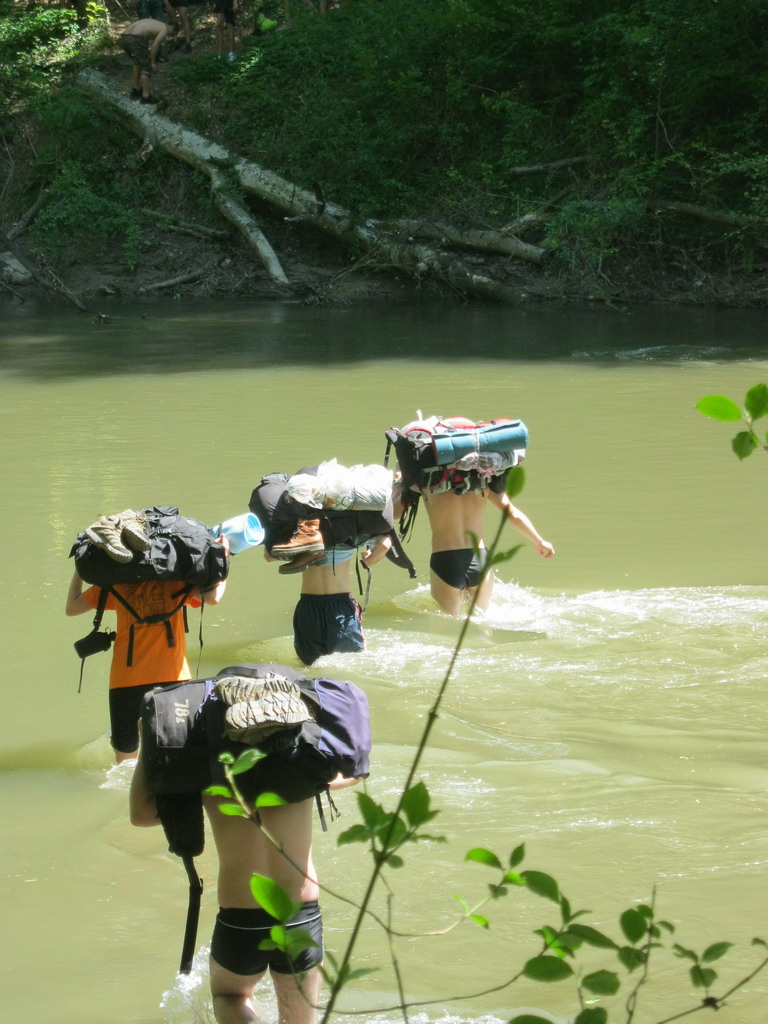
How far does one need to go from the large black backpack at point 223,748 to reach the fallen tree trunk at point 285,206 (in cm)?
1786

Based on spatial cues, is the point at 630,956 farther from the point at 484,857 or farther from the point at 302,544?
the point at 302,544

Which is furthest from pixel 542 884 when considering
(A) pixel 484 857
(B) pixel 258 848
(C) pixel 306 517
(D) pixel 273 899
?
(C) pixel 306 517

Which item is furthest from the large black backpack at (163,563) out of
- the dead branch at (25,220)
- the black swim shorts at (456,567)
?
the dead branch at (25,220)

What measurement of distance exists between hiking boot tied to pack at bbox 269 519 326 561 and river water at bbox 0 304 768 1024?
998 millimetres

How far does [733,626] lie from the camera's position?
697cm

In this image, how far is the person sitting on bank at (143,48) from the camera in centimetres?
2381

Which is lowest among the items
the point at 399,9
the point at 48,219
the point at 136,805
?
the point at 136,805

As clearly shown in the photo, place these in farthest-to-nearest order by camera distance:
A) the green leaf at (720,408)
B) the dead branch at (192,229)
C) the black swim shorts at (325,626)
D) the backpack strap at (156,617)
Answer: the dead branch at (192,229)
the black swim shorts at (325,626)
the backpack strap at (156,617)
the green leaf at (720,408)

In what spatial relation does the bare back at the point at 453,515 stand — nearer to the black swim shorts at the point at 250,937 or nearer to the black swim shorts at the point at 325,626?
the black swim shorts at the point at 325,626

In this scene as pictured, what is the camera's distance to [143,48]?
78.8 ft

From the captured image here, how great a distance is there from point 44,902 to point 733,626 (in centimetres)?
418

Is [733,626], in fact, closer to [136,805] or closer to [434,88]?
[136,805]

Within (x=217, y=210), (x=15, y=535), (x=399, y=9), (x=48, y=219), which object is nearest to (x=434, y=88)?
(x=399, y=9)

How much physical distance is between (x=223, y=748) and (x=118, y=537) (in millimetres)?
1598
